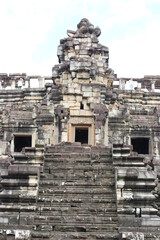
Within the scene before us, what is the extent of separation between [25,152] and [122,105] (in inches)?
306

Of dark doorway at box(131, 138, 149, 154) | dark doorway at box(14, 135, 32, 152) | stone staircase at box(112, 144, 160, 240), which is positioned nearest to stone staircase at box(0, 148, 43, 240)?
stone staircase at box(112, 144, 160, 240)

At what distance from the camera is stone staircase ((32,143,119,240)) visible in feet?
34.8

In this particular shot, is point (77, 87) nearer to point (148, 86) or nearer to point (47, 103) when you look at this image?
point (47, 103)

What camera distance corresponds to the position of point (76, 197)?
11.6m

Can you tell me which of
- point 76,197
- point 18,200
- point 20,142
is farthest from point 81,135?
point 18,200

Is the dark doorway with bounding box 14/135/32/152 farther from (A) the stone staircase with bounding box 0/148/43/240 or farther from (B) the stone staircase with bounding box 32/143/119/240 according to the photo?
(A) the stone staircase with bounding box 0/148/43/240

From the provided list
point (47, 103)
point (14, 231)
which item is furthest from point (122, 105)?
point (14, 231)

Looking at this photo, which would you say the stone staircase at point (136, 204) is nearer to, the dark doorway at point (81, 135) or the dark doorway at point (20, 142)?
the dark doorway at point (81, 135)

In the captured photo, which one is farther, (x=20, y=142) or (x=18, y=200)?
(x=20, y=142)

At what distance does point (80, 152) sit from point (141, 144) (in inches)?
256

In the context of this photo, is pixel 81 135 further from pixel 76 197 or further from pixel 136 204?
pixel 136 204

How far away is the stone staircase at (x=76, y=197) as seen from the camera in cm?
1060

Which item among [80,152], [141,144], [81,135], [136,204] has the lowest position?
[136,204]

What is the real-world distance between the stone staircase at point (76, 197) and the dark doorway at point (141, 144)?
18.5 feet
